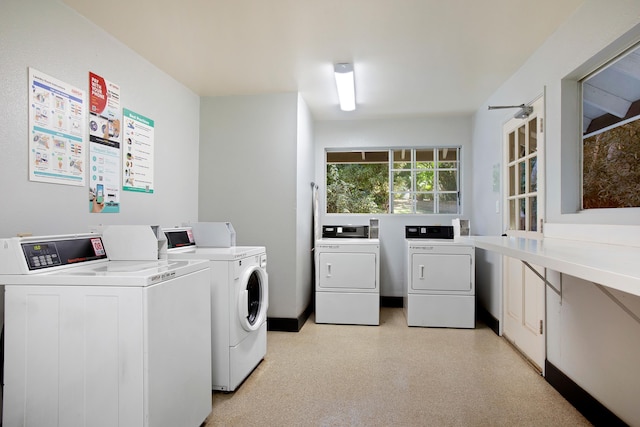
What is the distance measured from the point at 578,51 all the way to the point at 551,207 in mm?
980

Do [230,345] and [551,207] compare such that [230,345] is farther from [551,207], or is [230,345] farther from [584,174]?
[584,174]

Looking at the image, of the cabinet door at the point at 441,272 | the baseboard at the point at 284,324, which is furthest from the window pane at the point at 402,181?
the baseboard at the point at 284,324

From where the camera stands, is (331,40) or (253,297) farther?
(253,297)

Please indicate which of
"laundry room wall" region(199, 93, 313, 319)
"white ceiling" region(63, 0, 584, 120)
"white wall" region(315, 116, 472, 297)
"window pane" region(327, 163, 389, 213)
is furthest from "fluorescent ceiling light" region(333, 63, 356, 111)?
"window pane" region(327, 163, 389, 213)

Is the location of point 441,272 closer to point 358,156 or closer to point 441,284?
point 441,284

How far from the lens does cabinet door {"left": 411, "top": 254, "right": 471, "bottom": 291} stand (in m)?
3.72

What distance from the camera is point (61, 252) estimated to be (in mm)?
1742

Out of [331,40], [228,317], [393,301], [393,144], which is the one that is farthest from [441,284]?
[331,40]

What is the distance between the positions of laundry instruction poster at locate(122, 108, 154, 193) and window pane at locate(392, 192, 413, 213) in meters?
3.04

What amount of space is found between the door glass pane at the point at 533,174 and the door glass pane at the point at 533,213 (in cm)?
8

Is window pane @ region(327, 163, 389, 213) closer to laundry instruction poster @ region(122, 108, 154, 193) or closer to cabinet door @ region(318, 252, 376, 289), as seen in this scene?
cabinet door @ region(318, 252, 376, 289)

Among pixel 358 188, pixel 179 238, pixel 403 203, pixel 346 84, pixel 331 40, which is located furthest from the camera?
pixel 358 188

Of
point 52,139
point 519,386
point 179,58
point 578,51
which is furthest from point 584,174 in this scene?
point 52,139

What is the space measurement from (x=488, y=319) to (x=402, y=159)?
2.22 metres
